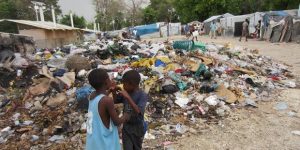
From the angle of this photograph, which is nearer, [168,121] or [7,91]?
[168,121]

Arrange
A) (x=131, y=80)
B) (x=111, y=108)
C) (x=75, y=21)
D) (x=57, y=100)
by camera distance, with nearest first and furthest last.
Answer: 1. (x=111, y=108)
2. (x=131, y=80)
3. (x=57, y=100)
4. (x=75, y=21)

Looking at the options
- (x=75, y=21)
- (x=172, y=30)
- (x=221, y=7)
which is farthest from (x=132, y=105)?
(x=75, y=21)

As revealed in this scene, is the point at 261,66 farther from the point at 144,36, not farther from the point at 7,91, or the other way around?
the point at 144,36

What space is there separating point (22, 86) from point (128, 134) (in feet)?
15.9

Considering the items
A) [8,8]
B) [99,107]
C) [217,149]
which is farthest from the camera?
[8,8]

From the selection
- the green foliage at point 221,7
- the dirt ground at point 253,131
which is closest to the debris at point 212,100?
the dirt ground at point 253,131

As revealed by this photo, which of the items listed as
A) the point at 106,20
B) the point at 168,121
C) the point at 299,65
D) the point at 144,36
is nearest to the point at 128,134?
the point at 168,121

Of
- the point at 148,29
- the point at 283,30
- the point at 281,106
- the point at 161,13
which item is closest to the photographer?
the point at 281,106

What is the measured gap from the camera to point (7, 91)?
637 centimetres

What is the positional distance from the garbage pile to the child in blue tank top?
1.92m

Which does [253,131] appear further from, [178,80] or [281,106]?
[178,80]

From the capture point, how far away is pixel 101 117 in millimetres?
2100

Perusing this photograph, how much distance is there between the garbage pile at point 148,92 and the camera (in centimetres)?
437

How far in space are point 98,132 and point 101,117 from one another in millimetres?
129
